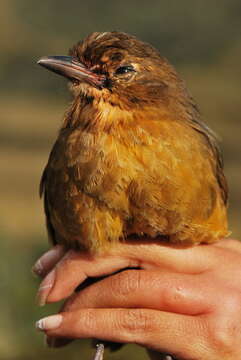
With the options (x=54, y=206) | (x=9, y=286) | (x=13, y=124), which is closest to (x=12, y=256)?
(x=9, y=286)

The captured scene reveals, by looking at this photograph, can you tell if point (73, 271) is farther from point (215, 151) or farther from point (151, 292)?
point (215, 151)

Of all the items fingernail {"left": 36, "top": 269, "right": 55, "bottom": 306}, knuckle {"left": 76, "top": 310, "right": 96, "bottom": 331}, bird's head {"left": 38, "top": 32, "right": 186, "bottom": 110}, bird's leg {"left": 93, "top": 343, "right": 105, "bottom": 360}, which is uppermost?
bird's head {"left": 38, "top": 32, "right": 186, "bottom": 110}

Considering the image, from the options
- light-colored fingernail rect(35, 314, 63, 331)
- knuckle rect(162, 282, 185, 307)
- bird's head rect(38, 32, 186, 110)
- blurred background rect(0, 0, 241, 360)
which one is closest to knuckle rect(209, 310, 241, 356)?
knuckle rect(162, 282, 185, 307)

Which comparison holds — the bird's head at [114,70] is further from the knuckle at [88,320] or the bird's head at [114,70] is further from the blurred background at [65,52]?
the blurred background at [65,52]

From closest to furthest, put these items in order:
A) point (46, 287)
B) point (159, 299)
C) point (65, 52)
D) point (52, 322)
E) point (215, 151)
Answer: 1. point (159, 299)
2. point (52, 322)
3. point (46, 287)
4. point (215, 151)
5. point (65, 52)

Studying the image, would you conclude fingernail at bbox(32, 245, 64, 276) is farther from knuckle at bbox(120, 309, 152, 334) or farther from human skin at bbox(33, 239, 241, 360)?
knuckle at bbox(120, 309, 152, 334)

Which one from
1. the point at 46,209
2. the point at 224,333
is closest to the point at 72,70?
the point at 46,209

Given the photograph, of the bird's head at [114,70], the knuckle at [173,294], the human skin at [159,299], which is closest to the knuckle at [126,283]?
the human skin at [159,299]
